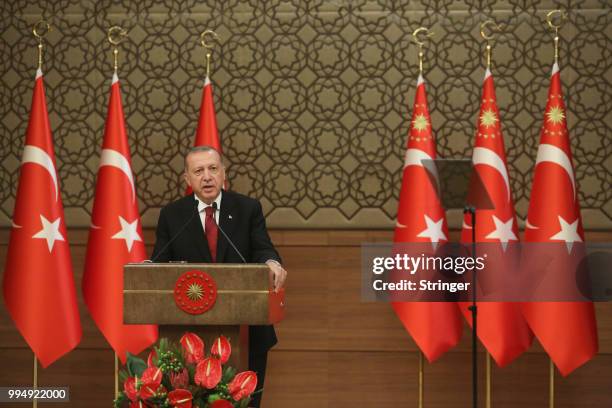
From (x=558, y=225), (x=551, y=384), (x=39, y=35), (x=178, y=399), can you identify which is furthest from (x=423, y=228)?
(x=39, y=35)

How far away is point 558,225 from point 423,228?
0.70m

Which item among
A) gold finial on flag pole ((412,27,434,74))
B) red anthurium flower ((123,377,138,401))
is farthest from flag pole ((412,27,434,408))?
red anthurium flower ((123,377,138,401))

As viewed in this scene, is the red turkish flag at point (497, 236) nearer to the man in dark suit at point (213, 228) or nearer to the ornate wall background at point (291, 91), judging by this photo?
the ornate wall background at point (291, 91)

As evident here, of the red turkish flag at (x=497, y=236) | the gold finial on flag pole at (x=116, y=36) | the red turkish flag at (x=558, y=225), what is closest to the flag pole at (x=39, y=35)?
the gold finial on flag pole at (x=116, y=36)

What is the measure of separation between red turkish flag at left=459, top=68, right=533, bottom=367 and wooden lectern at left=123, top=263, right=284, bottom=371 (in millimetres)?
1718

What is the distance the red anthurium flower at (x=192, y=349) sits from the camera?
2256mm

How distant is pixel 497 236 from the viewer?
415 centimetres

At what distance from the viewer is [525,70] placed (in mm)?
4582

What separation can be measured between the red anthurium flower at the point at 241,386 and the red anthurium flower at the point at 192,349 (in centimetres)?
12

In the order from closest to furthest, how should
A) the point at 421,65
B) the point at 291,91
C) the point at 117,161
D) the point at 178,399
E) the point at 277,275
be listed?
the point at 178,399, the point at 277,275, the point at 117,161, the point at 421,65, the point at 291,91

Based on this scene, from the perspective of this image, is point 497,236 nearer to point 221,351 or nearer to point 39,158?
point 221,351

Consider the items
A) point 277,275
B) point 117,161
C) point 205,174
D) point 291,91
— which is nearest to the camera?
point 277,275

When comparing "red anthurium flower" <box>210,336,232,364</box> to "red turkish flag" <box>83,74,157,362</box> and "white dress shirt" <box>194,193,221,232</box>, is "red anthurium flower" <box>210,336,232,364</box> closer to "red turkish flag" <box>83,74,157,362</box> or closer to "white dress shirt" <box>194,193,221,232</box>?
"white dress shirt" <box>194,193,221,232</box>

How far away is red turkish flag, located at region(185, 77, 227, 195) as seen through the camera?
14.1 ft
